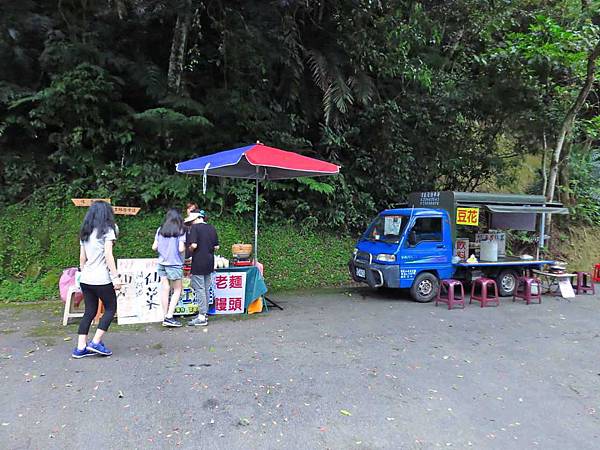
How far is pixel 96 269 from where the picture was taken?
4.67m

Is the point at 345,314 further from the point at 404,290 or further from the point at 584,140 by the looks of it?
the point at 584,140

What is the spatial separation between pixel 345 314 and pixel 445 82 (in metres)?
8.29

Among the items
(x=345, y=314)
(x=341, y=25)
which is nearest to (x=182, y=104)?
(x=341, y=25)

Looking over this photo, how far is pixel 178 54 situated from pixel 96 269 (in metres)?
6.96

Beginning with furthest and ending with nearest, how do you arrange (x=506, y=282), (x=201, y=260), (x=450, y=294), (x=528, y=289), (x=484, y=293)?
(x=506, y=282)
(x=528, y=289)
(x=484, y=293)
(x=450, y=294)
(x=201, y=260)

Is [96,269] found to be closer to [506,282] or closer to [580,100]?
[506,282]

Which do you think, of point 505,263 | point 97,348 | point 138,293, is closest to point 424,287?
point 505,263

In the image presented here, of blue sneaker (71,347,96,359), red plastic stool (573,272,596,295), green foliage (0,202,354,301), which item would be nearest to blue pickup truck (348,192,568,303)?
red plastic stool (573,272,596,295)

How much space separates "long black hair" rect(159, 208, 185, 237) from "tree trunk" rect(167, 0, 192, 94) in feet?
16.0

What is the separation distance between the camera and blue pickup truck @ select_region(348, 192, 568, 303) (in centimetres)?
789

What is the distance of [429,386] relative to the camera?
13.9 feet

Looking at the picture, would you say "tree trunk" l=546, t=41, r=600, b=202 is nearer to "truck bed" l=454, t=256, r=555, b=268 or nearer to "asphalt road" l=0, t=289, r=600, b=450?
"truck bed" l=454, t=256, r=555, b=268

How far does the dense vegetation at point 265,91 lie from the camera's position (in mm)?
9266

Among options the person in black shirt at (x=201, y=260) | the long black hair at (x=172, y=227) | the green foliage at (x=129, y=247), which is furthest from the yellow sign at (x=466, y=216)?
the long black hair at (x=172, y=227)
